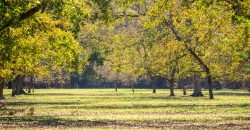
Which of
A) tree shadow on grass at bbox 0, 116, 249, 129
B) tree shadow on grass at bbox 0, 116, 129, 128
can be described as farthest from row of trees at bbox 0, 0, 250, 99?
tree shadow on grass at bbox 0, 116, 249, 129

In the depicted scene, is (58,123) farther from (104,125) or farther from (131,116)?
(131,116)

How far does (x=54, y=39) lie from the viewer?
30.5 metres

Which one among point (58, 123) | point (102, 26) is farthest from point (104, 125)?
point (102, 26)

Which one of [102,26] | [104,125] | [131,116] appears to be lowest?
[104,125]

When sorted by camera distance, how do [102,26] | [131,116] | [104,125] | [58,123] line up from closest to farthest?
[104,125]
[58,123]
[131,116]
[102,26]

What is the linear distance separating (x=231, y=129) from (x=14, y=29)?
15.8 meters

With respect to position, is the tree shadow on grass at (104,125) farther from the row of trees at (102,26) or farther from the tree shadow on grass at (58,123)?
the row of trees at (102,26)

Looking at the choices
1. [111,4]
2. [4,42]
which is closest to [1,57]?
[4,42]

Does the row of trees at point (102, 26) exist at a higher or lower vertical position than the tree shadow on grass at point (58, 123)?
higher

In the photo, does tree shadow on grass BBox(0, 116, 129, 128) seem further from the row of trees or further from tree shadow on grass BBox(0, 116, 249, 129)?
the row of trees

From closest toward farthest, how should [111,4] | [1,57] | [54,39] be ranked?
[54,39] → [1,57] → [111,4]

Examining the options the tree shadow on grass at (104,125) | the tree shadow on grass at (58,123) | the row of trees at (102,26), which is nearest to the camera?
the tree shadow on grass at (104,125)

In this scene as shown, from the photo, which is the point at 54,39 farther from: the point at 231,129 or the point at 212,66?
the point at 212,66

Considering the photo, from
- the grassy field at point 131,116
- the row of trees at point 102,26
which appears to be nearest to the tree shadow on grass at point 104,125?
the grassy field at point 131,116
